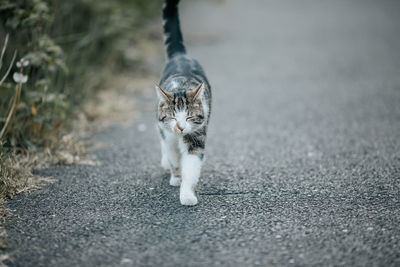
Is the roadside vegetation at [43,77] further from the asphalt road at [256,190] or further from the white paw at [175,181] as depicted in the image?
the white paw at [175,181]

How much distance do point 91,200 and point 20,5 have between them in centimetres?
220

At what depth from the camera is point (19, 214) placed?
299 centimetres

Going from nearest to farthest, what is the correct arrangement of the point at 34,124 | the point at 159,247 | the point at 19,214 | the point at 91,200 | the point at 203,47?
1. the point at 159,247
2. the point at 19,214
3. the point at 91,200
4. the point at 34,124
5. the point at 203,47

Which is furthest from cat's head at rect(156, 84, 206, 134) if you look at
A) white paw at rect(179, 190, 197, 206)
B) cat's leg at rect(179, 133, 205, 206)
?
white paw at rect(179, 190, 197, 206)

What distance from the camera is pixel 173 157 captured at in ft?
11.1

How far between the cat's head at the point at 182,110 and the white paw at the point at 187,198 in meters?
0.45

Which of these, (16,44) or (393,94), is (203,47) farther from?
(16,44)

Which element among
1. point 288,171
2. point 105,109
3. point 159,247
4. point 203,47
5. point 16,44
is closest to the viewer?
point 159,247

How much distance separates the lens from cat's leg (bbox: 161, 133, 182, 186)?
3.31m

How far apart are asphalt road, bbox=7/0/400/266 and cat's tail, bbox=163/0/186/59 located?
107 centimetres

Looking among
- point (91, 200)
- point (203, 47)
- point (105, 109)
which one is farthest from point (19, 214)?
point (203, 47)

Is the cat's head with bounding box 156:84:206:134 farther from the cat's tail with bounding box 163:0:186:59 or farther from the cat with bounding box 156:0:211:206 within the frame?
the cat's tail with bounding box 163:0:186:59

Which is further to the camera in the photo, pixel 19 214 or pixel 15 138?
pixel 15 138

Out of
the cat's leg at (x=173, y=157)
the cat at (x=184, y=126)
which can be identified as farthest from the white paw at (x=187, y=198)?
the cat's leg at (x=173, y=157)
